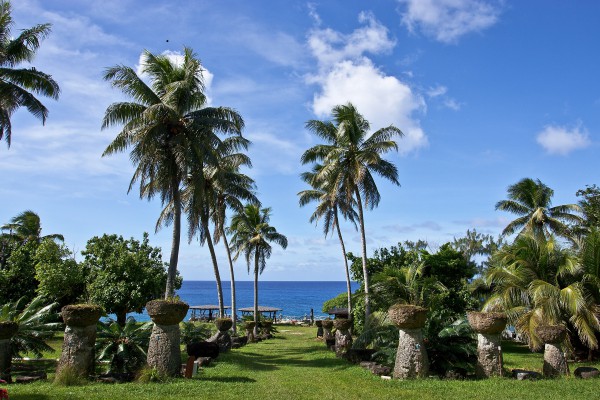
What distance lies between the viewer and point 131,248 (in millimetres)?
27844

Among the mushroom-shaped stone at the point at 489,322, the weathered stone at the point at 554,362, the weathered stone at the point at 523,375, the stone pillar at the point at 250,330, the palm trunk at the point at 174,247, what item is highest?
the palm trunk at the point at 174,247

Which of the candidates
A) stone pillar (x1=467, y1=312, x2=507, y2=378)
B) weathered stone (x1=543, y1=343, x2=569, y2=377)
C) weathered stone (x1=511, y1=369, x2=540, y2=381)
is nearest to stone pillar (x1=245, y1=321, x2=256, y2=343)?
stone pillar (x1=467, y1=312, x2=507, y2=378)

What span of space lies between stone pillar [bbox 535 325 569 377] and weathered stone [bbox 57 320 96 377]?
1120cm

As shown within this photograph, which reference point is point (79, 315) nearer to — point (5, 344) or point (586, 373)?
point (5, 344)

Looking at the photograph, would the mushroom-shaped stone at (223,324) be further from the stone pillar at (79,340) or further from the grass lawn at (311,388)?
the stone pillar at (79,340)

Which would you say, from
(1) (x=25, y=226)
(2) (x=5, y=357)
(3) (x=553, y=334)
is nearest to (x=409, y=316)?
(3) (x=553, y=334)

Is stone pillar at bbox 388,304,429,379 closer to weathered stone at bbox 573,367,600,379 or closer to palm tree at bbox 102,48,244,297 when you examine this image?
weathered stone at bbox 573,367,600,379

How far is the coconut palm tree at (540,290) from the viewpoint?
15.1 meters

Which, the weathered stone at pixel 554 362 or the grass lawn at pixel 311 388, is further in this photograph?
the weathered stone at pixel 554 362

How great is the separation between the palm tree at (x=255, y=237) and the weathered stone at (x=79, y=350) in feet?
65.8

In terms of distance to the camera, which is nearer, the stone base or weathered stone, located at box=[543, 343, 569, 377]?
weathered stone, located at box=[543, 343, 569, 377]

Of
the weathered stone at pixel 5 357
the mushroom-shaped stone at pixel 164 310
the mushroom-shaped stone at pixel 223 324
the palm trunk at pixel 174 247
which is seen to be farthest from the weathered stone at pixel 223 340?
the weathered stone at pixel 5 357

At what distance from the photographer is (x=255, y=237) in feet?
104

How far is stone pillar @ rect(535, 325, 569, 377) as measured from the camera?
11.8 m
